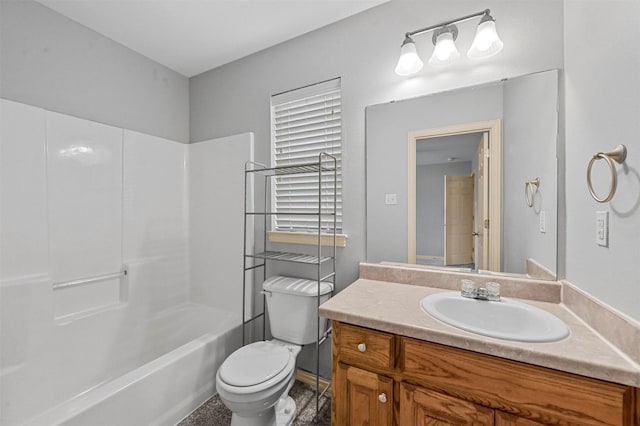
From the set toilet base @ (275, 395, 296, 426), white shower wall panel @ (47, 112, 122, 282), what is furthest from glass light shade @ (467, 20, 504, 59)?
white shower wall panel @ (47, 112, 122, 282)

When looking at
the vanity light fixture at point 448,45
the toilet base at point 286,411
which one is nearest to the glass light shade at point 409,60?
the vanity light fixture at point 448,45

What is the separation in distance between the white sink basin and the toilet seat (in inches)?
31.2

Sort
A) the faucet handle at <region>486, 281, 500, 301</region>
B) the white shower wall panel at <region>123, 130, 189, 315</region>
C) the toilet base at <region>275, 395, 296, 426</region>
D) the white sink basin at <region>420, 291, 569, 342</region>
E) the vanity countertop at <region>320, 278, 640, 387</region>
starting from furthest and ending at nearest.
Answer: the white shower wall panel at <region>123, 130, 189, 315</region> → the toilet base at <region>275, 395, 296, 426</region> → the faucet handle at <region>486, 281, 500, 301</region> → the white sink basin at <region>420, 291, 569, 342</region> → the vanity countertop at <region>320, 278, 640, 387</region>

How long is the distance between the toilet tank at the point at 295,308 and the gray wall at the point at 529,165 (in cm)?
106

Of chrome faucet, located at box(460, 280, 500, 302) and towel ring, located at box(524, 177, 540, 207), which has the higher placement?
towel ring, located at box(524, 177, 540, 207)

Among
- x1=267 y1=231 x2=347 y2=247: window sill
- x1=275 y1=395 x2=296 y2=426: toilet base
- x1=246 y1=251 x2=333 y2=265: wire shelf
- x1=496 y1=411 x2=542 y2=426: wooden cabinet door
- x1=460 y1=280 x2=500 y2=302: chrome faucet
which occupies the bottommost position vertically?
x1=275 y1=395 x2=296 y2=426: toilet base

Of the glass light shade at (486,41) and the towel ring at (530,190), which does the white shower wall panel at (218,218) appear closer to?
the glass light shade at (486,41)

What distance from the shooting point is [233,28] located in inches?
73.6

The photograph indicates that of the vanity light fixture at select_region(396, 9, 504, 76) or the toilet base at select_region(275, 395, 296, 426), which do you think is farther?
the toilet base at select_region(275, 395, 296, 426)

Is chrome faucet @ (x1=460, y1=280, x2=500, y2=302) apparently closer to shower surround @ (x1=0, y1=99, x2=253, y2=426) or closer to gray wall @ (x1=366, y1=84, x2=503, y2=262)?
gray wall @ (x1=366, y1=84, x2=503, y2=262)

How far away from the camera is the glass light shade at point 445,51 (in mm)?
1380

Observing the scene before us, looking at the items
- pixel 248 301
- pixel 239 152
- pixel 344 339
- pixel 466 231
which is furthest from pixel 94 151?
pixel 466 231

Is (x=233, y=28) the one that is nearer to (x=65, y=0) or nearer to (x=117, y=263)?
(x=65, y=0)

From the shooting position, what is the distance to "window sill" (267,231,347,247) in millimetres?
1783
